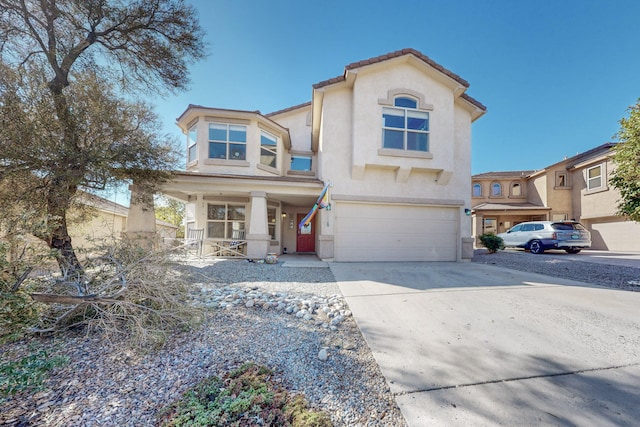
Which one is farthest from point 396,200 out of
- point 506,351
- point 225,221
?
point 225,221

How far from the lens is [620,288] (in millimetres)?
5559

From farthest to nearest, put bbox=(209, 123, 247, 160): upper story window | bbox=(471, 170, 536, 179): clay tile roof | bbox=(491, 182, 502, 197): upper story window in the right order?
bbox=(491, 182, 502, 197): upper story window, bbox=(471, 170, 536, 179): clay tile roof, bbox=(209, 123, 247, 160): upper story window

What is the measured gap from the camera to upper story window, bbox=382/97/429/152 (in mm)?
9617

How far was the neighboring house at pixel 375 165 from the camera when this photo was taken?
9352 millimetres

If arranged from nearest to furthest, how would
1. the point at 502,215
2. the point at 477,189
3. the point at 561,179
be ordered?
the point at 561,179
the point at 502,215
the point at 477,189

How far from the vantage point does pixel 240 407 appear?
1.94 m

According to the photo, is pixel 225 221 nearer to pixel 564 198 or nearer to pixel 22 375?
pixel 22 375

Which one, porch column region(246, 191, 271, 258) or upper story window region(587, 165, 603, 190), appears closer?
porch column region(246, 191, 271, 258)

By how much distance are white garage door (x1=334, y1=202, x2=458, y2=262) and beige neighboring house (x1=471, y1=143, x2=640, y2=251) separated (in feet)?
34.6

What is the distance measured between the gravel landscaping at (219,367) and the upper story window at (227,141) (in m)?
7.83

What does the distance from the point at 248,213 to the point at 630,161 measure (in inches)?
466

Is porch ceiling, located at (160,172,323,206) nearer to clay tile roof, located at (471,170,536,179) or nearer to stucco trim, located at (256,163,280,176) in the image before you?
stucco trim, located at (256,163,280,176)

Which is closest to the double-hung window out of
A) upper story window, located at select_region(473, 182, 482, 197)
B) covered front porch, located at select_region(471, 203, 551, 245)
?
covered front porch, located at select_region(471, 203, 551, 245)

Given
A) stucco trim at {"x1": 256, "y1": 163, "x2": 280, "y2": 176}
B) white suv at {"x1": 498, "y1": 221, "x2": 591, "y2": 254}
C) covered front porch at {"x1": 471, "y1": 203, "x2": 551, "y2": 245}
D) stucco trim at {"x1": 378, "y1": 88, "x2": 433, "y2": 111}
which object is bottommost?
white suv at {"x1": 498, "y1": 221, "x2": 591, "y2": 254}
